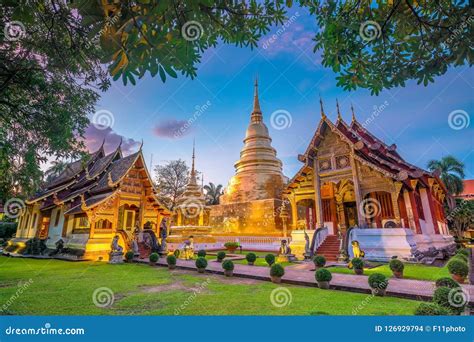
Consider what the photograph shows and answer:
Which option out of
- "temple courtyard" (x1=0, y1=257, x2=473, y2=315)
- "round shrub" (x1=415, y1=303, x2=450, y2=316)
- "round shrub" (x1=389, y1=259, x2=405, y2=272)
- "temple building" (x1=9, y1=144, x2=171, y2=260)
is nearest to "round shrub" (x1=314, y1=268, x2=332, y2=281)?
"temple courtyard" (x1=0, y1=257, x2=473, y2=315)

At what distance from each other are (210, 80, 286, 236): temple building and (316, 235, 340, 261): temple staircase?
8159mm

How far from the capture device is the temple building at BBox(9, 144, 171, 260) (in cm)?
1438

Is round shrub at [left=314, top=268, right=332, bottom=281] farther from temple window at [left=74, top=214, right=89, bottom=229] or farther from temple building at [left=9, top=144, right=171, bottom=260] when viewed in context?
temple window at [left=74, top=214, right=89, bottom=229]

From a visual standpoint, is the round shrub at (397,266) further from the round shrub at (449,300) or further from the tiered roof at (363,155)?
the tiered roof at (363,155)

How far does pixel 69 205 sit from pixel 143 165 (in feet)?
17.1

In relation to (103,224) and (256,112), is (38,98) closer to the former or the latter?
(103,224)

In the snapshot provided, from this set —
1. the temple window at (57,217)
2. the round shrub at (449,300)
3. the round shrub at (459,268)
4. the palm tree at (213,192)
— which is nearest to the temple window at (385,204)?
the round shrub at (459,268)

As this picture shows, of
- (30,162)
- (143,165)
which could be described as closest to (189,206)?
(143,165)

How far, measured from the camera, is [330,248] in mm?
14180

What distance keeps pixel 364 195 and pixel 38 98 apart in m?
14.6

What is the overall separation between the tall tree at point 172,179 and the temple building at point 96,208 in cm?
1646

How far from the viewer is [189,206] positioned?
24953mm

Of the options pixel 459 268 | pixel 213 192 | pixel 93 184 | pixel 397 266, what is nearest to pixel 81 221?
pixel 93 184

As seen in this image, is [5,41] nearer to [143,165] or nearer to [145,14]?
[145,14]
